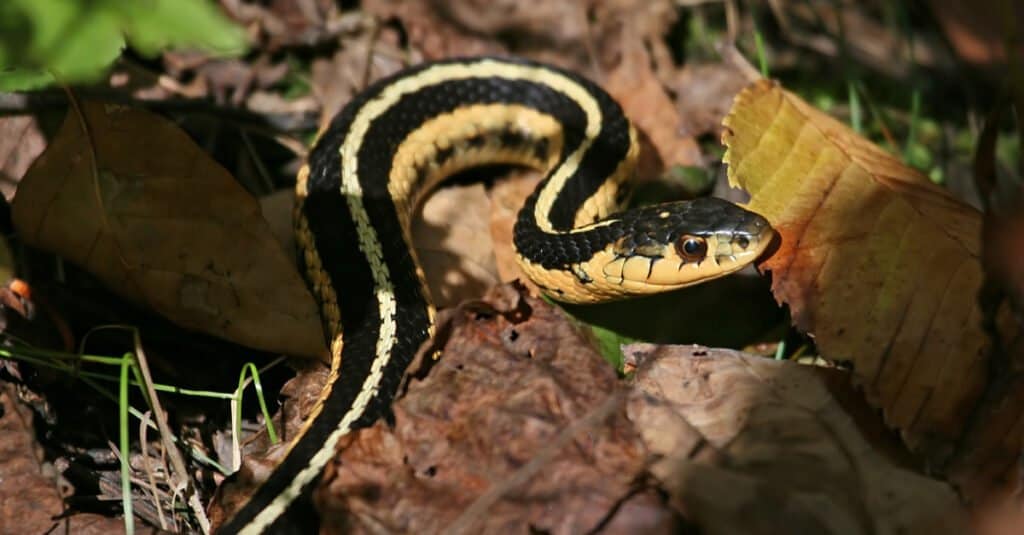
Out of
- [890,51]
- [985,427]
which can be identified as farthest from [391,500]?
[890,51]

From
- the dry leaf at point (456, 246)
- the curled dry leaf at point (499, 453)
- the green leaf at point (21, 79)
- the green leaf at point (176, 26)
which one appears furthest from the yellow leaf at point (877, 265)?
the green leaf at point (21, 79)

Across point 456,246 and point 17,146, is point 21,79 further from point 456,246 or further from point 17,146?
point 456,246

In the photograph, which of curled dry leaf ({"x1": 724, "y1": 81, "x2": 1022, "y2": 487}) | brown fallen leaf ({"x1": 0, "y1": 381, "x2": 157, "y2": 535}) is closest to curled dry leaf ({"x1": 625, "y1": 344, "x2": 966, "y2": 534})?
curled dry leaf ({"x1": 724, "y1": 81, "x2": 1022, "y2": 487})

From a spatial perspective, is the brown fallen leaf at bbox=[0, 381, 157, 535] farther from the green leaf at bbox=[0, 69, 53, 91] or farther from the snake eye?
the snake eye

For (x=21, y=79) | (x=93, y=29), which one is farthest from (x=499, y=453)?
(x=21, y=79)

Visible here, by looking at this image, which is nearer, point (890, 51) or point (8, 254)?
point (8, 254)

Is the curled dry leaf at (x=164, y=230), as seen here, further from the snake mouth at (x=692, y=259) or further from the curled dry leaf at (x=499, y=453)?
the snake mouth at (x=692, y=259)

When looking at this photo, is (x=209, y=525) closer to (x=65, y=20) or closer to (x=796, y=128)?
(x=65, y=20)
